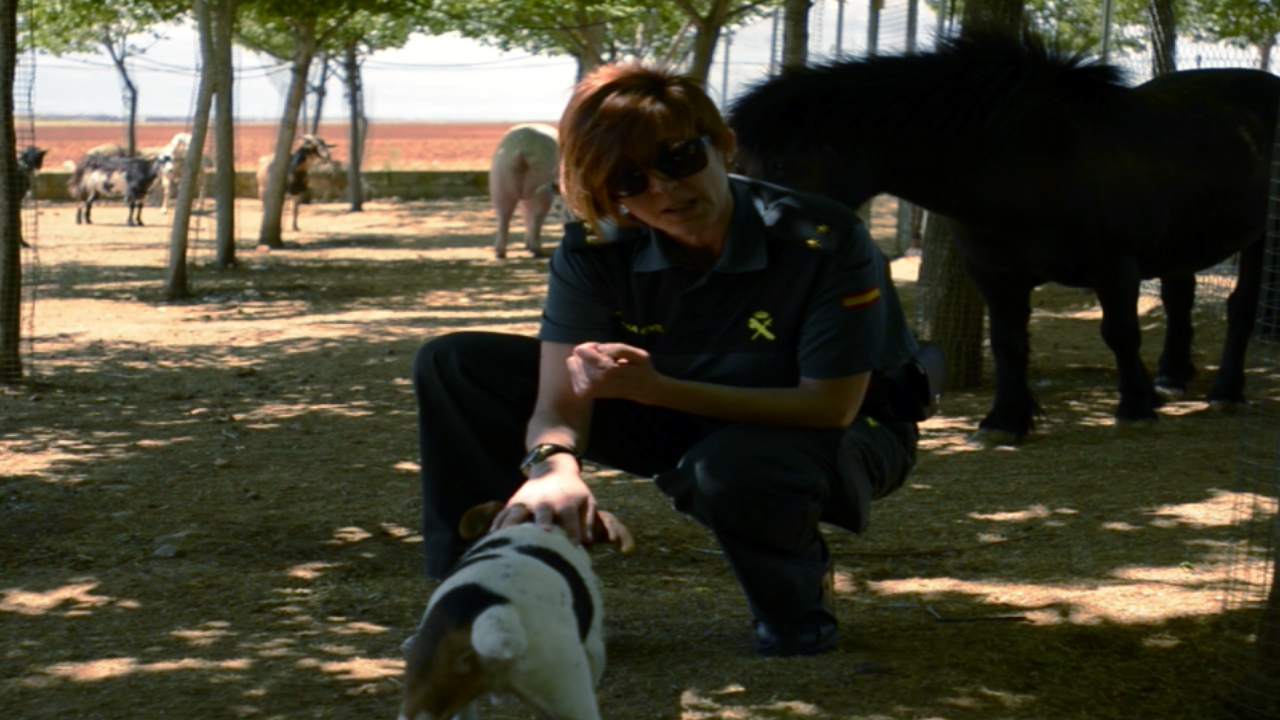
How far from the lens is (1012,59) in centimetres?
534

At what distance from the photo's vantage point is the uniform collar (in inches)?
117

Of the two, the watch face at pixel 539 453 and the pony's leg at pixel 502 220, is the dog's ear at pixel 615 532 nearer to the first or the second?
the watch face at pixel 539 453

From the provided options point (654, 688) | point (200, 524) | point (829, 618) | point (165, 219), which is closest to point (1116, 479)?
point (829, 618)

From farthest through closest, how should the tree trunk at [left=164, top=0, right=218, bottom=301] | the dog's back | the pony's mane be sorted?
the tree trunk at [left=164, top=0, right=218, bottom=301], the pony's mane, the dog's back

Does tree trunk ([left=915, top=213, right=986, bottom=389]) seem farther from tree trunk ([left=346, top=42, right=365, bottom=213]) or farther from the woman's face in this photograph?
tree trunk ([left=346, top=42, right=365, bottom=213])

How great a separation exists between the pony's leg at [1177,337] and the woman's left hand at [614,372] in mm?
4728

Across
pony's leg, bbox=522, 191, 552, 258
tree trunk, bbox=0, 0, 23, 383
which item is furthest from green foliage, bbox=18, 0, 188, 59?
pony's leg, bbox=522, 191, 552, 258

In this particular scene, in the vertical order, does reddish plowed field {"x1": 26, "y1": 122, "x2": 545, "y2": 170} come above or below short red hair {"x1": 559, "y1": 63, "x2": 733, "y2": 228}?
above

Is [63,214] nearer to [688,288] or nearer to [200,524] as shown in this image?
[200,524]

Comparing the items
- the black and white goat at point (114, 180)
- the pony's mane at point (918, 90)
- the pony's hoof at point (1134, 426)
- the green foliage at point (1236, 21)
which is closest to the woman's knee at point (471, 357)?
the pony's mane at point (918, 90)

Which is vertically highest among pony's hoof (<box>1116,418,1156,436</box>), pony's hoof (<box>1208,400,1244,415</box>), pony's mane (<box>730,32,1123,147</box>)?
pony's mane (<box>730,32,1123,147</box>)

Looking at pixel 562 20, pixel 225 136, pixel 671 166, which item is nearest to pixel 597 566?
pixel 671 166

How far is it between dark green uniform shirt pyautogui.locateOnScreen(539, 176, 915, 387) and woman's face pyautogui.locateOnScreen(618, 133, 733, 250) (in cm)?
7

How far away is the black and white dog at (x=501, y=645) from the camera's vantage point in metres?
2.19
